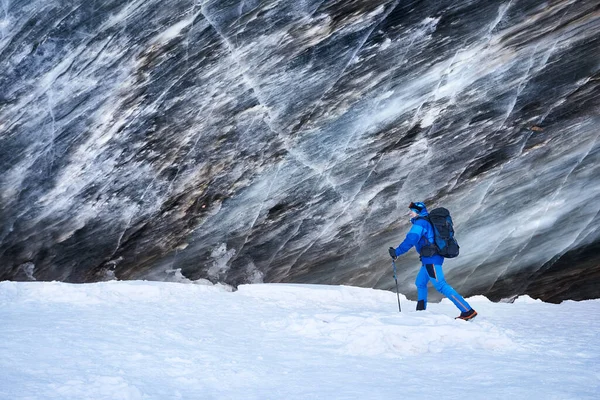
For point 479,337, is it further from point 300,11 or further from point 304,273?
point 300,11

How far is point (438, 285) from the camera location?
28.4 ft

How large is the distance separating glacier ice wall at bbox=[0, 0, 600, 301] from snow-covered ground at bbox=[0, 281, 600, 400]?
3.40ft

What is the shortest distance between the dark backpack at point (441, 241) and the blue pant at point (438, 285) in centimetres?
23

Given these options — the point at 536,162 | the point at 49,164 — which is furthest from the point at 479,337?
the point at 49,164

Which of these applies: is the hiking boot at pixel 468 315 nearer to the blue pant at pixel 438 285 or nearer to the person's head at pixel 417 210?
the blue pant at pixel 438 285

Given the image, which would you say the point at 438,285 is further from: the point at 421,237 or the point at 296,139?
the point at 296,139

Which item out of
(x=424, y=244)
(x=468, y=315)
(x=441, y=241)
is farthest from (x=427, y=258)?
(x=468, y=315)

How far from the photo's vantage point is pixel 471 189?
1057cm

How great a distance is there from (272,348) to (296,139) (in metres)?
4.41

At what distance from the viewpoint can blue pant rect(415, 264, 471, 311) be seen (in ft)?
28.0

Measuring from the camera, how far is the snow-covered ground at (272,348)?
5516mm

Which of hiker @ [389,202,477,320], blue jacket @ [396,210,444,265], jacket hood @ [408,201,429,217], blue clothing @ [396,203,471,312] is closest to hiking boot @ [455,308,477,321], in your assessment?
hiker @ [389,202,477,320]

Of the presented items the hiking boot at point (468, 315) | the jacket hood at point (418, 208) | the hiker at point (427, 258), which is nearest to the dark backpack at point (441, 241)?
the hiker at point (427, 258)

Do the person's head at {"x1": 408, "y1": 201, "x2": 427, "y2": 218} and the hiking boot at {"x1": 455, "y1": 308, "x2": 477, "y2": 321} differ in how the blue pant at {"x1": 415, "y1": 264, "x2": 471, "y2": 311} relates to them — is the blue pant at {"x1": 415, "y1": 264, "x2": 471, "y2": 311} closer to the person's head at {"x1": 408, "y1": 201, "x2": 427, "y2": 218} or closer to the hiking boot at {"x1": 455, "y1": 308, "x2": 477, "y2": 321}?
the hiking boot at {"x1": 455, "y1": 308, "x2": 477, "y2": 321}
